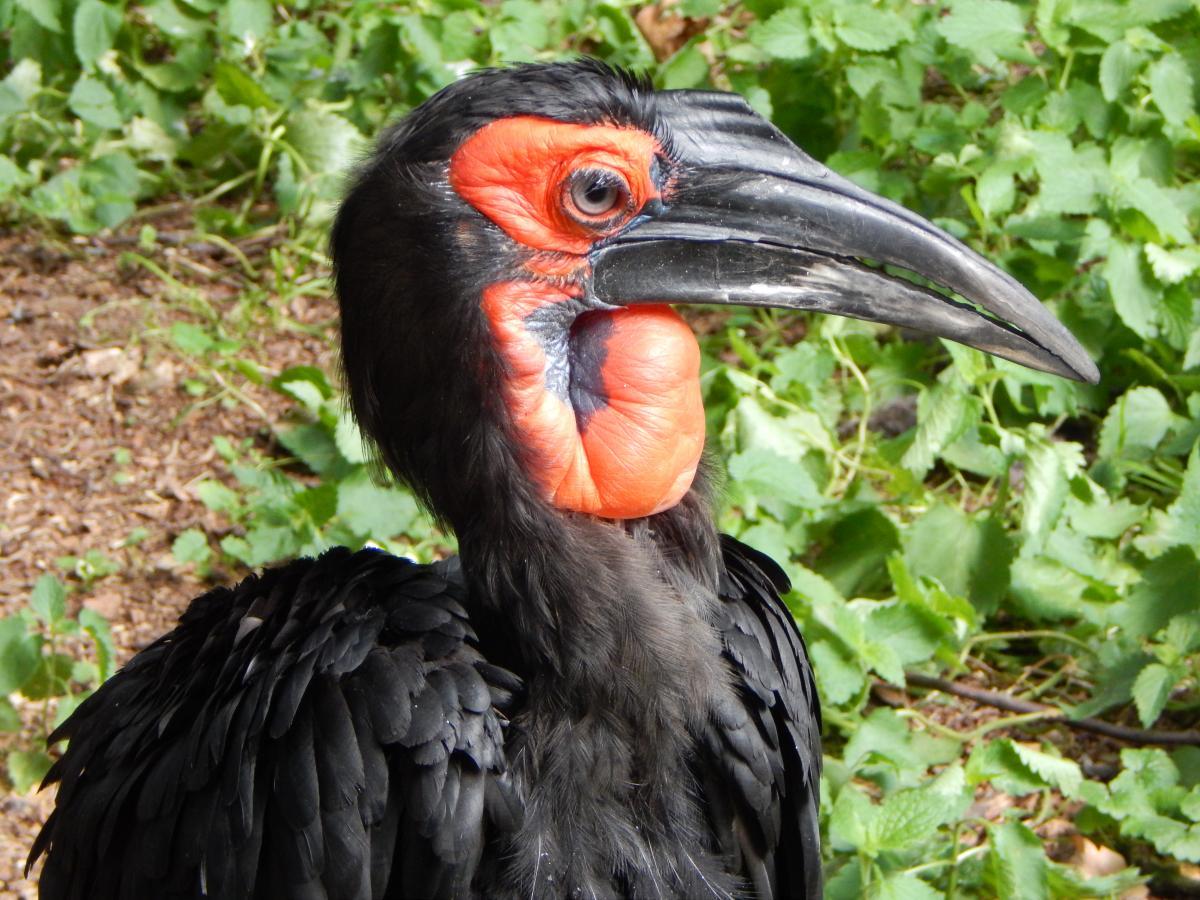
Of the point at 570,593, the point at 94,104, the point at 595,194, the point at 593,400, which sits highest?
the point at 595,194

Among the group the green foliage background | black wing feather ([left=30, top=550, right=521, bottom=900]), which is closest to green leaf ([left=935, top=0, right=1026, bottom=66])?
the green foliage background

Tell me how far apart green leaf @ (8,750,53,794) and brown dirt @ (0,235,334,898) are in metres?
0.05

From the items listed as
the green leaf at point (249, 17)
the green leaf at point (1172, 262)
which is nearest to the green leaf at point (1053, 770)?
the green leaf at point (1172, 262)

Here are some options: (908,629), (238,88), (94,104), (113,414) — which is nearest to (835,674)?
(908,629)

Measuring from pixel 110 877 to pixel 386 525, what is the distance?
1.40m

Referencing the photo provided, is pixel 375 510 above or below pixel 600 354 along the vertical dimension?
below

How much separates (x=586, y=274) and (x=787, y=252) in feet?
1.02

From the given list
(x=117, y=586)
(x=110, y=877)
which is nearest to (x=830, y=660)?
(x=110, y=877)

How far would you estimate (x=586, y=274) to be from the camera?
2455mm

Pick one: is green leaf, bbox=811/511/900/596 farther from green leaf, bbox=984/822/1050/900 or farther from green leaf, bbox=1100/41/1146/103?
green leaf, bbox=1100/41/1146/103

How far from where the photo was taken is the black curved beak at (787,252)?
2.45m

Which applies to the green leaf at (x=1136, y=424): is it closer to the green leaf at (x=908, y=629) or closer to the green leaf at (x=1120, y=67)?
the green leaf at (x=908, y=629)

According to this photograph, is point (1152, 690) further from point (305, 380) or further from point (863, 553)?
point (305, 380)

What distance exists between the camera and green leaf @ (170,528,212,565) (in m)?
4.05
